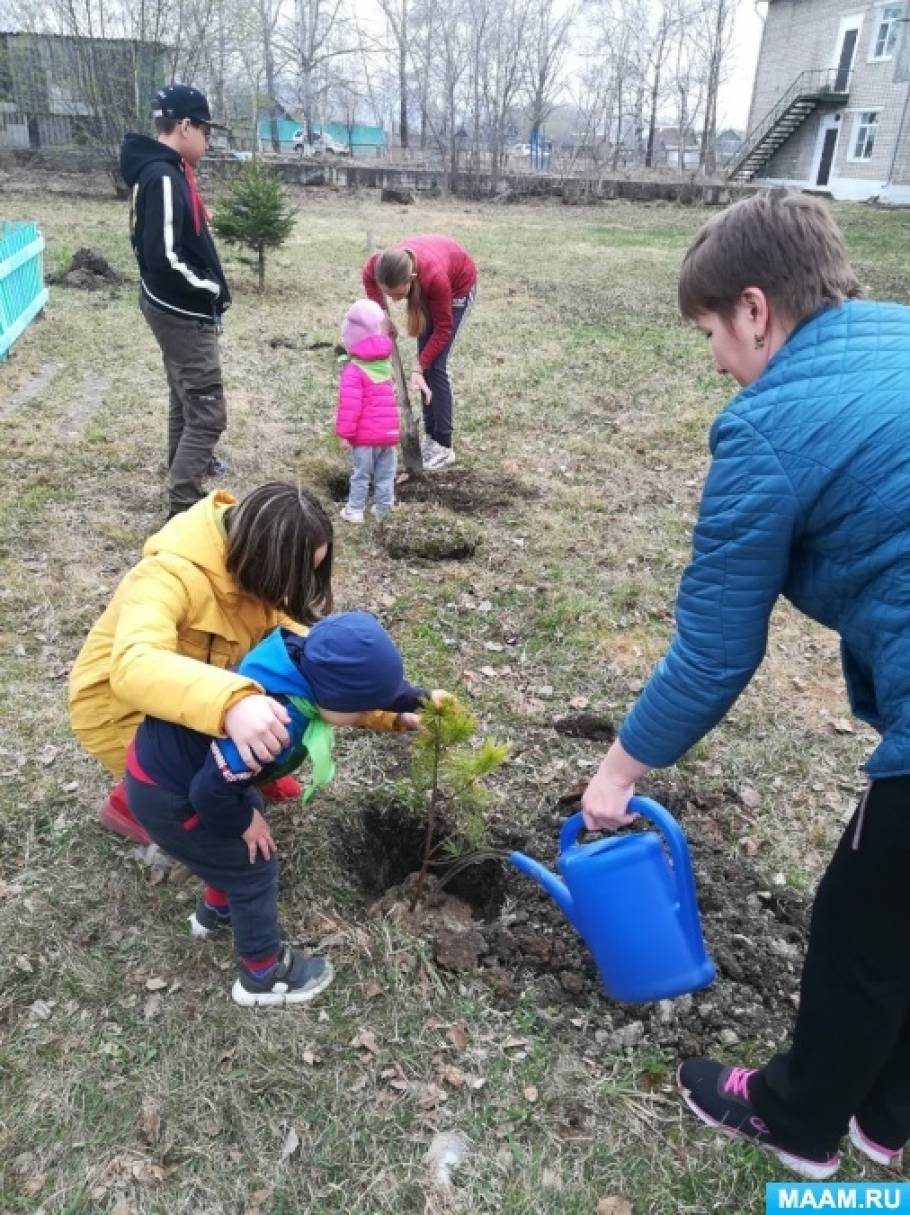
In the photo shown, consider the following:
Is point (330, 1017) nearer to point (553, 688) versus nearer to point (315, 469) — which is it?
point (553, 688)

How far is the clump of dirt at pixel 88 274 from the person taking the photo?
11.0m

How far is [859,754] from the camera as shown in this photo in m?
3.38

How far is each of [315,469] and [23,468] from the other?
184 cm

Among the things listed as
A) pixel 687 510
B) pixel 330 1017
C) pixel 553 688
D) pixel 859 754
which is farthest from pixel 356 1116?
pixel 687 510

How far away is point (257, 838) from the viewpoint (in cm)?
205

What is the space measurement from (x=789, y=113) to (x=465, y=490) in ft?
103

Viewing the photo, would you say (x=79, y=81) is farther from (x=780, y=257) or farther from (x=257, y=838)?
Result: (x=780, y=257)

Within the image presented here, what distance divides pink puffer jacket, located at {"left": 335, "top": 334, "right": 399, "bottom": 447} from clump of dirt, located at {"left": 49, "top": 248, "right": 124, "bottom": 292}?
7583 mm

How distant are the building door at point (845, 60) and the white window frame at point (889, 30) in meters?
0.91

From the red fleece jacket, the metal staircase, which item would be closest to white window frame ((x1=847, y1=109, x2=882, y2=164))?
the metal staircase

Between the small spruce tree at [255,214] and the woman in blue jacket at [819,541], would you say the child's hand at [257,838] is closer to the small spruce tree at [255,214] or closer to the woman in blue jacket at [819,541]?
the woman in blue jacket at [819,541]

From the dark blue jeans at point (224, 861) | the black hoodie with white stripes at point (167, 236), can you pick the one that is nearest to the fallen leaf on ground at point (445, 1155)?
the dark blue jeans at point (224, 861)

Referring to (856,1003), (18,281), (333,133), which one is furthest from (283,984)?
(333,133)

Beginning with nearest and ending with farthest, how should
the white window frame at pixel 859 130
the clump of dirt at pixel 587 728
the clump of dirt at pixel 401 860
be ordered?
the clump of dirt at pixel 401 860, the clump of dirt at pixel 587 728, the white window frame at pixel 859 130
